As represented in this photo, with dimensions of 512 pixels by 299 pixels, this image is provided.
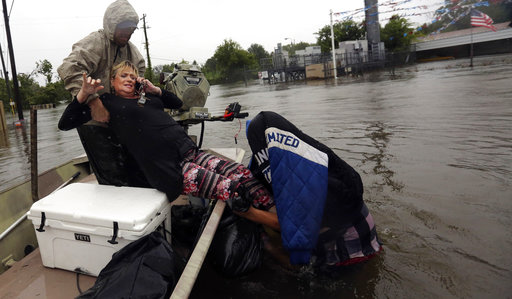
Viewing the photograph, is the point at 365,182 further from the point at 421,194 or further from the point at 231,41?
the point at 231,41

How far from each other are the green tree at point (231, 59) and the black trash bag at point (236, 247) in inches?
2345

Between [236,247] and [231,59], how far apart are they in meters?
61.4

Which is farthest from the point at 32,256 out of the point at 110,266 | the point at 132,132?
the point at 132,132

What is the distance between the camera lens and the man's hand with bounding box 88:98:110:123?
2357 millimetres

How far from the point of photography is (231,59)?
61219mm

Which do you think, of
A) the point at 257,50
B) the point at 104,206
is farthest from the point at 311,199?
the point at 257,50

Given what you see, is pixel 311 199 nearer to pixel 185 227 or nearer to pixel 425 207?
pixel 185 227

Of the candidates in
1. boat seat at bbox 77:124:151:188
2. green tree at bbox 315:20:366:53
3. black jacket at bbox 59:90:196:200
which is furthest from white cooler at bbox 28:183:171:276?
green tree at bbox 315:20:366:53

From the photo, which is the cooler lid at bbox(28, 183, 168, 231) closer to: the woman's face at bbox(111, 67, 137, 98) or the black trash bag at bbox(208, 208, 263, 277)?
the black trash bag at bbox(208, 208, 263, 277)

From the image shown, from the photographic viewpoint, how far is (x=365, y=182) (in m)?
4.32

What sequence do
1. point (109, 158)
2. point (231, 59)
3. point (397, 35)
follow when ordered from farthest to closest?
point (231, 59), point (397, 35), point (109, 158)

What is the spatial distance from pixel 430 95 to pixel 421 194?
8552mm

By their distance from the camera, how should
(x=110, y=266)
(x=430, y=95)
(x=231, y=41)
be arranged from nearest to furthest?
(x=110, y=266)
(x=430, y=95)
(x=231, y=41)

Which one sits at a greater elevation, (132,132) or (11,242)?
(132,132)
